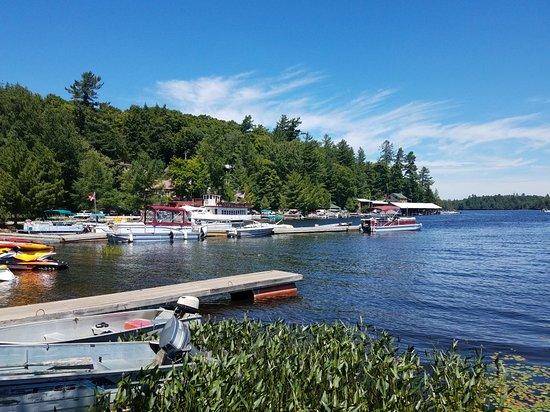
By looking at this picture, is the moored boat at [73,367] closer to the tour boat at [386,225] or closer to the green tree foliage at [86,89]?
the tour boat at [386,225]

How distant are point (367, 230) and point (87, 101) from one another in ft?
308

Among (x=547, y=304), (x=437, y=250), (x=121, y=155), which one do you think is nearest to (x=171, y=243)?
(x=437, y=250)

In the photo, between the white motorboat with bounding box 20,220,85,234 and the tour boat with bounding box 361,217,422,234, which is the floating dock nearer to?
the tour boat with bounding box 361,217,422,234

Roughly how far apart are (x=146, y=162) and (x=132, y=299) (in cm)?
7847

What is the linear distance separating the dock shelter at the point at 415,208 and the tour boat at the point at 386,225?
73.0 m

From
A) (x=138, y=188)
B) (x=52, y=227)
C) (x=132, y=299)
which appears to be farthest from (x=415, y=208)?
(x=132, y=299)

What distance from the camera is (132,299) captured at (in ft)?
61.2

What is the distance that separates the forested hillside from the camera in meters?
64.6

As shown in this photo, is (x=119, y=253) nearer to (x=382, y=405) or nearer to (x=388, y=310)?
(x=388, y=310)

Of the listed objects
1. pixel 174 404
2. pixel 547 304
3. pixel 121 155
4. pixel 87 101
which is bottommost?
pixel 547 304

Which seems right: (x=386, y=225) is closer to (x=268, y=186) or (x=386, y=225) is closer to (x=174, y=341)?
(x=268, y=186)

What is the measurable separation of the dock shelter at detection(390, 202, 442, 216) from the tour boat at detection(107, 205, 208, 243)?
106 m

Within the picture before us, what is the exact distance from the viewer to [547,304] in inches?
922

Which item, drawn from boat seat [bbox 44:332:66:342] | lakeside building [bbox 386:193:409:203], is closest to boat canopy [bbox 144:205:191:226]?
boat seat [bbox 44:332:66:342]
